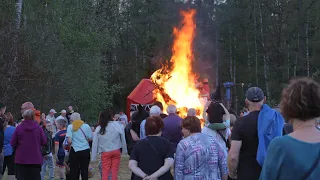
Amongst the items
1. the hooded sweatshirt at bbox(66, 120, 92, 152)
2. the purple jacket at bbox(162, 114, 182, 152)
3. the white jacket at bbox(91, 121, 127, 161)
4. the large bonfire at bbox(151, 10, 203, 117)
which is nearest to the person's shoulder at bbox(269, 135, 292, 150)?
the purple jacket at bbox(162, 114, 182, 152)

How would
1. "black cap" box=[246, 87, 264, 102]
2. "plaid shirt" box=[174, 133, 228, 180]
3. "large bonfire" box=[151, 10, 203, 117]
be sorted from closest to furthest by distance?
"black cap" box=[246, 87, 264, 102], "plaid shirt" box=[174, 133, 228, 180], "large bonfire" box=[151, 10, 203, 117]

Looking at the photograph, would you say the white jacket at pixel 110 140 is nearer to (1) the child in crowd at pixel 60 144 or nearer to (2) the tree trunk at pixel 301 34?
(1) the child in crowd at pixel 60 144

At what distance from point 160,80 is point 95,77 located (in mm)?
13520

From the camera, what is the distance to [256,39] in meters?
41.3

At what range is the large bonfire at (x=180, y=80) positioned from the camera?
1814cm

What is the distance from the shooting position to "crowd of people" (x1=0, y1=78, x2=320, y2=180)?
357 cm

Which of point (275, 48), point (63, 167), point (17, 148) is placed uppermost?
point (275, 48)

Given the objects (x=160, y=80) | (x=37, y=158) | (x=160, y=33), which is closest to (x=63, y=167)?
(x=37, y=158)

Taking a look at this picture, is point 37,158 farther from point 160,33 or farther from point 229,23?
point 229,23

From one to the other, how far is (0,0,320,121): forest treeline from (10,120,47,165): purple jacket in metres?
8.94

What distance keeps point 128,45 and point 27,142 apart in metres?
36.7

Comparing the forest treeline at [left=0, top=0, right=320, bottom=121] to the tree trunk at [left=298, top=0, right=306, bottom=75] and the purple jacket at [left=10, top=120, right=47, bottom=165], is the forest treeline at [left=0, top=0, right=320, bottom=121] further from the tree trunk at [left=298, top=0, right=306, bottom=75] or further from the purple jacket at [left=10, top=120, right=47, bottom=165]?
the purple jacket at [left=10, top=120, right=47, bottom=165]

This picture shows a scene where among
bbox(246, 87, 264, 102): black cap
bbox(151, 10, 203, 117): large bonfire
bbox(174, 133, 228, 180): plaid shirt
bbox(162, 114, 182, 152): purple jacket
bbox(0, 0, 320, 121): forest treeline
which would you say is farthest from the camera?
bbox(0, 0, 320, 121): forest treeline

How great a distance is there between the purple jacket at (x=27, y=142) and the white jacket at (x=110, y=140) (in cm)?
120
